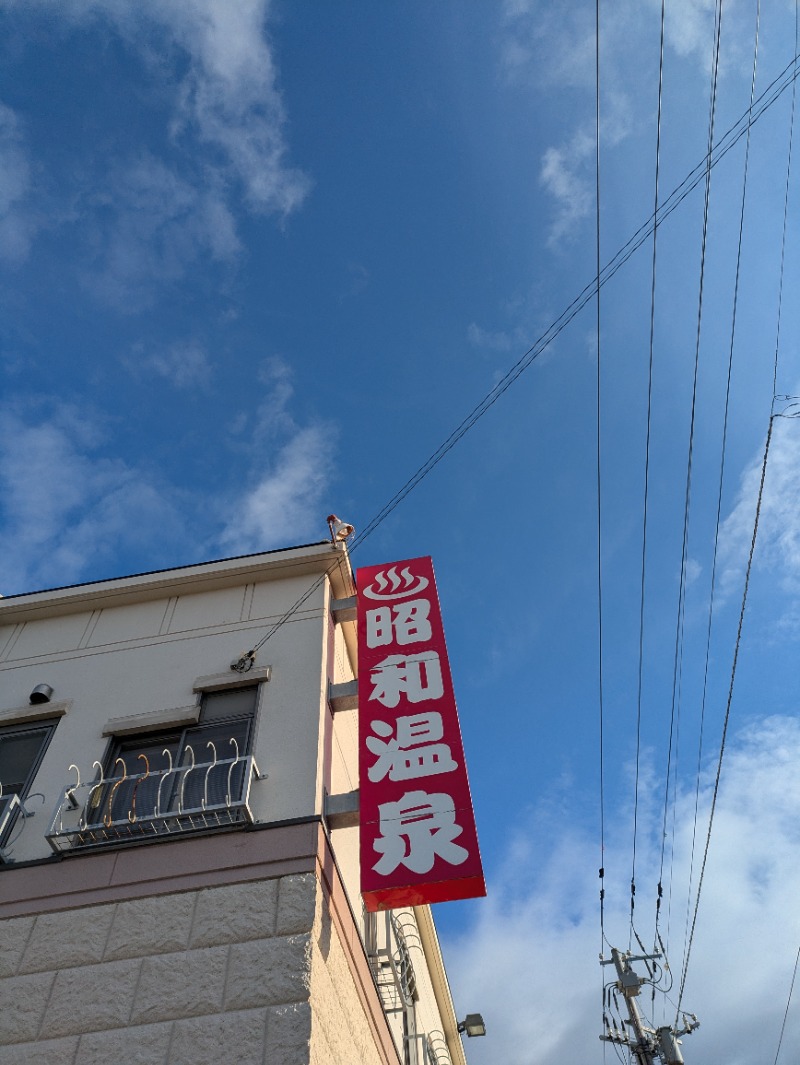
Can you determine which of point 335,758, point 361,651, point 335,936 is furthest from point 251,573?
point 335,936

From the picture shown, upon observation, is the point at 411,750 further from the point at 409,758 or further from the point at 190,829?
the point at 190,829

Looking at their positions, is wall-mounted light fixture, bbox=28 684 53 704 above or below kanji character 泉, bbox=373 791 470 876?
above

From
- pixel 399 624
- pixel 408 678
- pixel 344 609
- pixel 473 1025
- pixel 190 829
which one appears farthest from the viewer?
pixel 473 1025

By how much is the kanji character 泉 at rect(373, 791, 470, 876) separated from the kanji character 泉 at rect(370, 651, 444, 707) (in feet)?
4.46

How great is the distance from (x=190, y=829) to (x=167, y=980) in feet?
4.58

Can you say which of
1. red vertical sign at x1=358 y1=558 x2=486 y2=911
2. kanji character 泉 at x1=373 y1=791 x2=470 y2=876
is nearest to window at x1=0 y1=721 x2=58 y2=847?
red vertical sign at x1=358 y1=558 x2=486 y2=911

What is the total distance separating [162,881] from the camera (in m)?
7.16

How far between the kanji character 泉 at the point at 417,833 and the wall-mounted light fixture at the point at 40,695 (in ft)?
15.9

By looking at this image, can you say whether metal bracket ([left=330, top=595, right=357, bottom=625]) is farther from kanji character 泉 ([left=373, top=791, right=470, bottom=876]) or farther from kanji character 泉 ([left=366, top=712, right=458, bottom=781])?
kanji character 泉 ([left=373, top=791, right=470, bottom=876])

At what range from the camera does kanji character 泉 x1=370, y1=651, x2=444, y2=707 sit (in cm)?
892

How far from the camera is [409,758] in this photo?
8.16m

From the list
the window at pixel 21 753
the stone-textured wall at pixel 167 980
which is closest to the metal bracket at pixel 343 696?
the stone-textured wall at pixel 167 980

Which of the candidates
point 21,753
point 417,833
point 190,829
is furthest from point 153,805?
point 417,833

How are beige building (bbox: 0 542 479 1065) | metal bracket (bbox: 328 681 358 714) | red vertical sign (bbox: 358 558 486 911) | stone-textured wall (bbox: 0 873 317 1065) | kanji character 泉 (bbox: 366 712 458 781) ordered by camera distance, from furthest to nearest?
metal bracket (bbox: 328 681 358 714) < kanji character 泉 (bbox: 366 712 458 781) < red vertical sign (bbox: 358 558 486 911) < beige building (bbox: 0 542 479 1065) < stone-textured wall (bbox: 0 873 317 1065)
